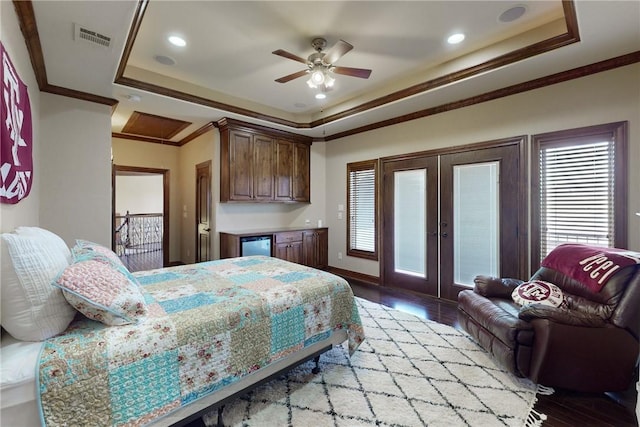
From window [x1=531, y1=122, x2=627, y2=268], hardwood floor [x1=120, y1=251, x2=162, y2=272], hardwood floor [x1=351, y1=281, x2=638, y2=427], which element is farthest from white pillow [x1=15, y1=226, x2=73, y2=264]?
hardwood floor [x1=120, y1=251, x2=162, y2=272]

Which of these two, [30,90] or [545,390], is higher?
[30,90]

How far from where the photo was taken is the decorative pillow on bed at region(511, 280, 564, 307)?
2.32 meters

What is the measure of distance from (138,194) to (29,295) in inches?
477

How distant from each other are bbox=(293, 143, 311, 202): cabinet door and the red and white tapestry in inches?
149

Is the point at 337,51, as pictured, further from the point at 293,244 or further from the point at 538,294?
the point at 293,244

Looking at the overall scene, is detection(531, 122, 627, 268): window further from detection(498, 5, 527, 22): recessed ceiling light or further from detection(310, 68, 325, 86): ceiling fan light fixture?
detection(310, 68, 325, 86): ceiling fan light fixture

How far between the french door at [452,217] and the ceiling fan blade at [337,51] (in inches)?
84.7

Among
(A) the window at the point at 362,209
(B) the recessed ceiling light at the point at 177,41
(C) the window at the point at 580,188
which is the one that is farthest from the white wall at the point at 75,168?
(C) the window at the point at 580,188

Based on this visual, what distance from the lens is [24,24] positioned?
6.52ft

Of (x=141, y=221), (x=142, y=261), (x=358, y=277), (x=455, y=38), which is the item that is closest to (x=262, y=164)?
(x=358, y=277)

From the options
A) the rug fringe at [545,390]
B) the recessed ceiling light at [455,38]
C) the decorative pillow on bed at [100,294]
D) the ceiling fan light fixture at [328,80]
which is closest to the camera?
the decorative pillow on bed at [100,294]

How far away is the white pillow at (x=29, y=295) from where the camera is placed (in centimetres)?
123

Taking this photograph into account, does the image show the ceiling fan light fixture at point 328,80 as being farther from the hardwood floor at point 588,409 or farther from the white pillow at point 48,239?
the hardwood floor at point 588,409

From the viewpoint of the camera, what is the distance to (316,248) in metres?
5.61
